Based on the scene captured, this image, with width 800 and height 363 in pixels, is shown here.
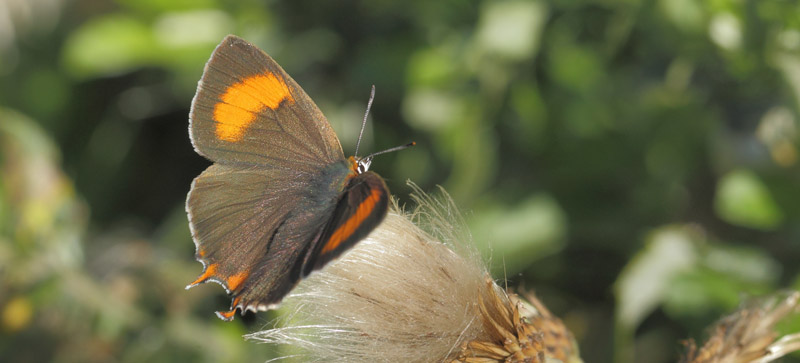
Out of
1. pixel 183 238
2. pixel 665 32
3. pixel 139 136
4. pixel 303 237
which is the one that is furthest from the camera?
pixel 139 136

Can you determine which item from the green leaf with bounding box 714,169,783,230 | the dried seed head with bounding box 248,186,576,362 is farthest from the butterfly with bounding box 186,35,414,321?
the green leaf with bounding box 714,169,783,230

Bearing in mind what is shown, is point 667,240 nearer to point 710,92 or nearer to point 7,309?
point 710,92

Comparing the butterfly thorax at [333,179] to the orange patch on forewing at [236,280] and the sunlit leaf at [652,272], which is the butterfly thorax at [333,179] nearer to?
the orange patch on forewing at [236,280]

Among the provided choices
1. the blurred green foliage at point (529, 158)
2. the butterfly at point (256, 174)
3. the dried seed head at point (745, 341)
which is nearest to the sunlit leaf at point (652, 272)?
the blurred green foliage at point (529, 158)

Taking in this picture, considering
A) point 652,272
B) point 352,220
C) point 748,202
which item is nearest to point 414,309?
point 352,220

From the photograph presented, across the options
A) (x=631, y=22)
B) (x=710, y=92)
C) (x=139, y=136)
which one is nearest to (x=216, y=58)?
(x=631, y=22)

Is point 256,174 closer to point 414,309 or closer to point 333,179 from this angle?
point 333,179
